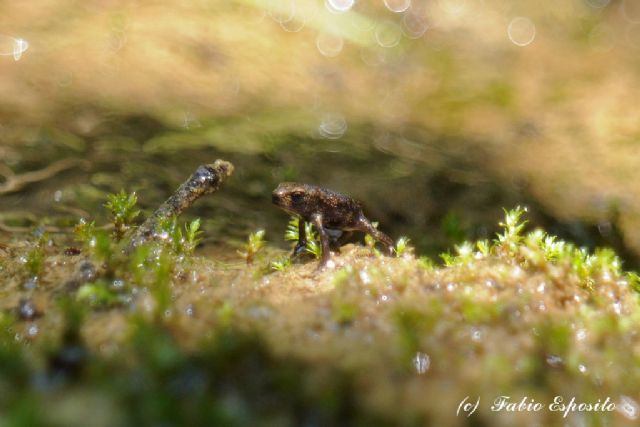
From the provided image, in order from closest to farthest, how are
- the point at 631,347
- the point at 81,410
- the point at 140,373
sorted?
the point at 81,410
the point at 140,373
the point at 631,347

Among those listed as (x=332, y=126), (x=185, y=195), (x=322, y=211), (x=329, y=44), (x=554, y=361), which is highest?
(x=329, y=44)

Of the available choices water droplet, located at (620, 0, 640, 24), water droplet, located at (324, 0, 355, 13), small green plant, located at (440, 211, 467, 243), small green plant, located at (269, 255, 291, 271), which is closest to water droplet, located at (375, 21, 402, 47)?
water droplet, located at (324, 0, 355, 13)

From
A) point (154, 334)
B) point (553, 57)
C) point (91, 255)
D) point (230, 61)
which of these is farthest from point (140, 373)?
point (553, 57)

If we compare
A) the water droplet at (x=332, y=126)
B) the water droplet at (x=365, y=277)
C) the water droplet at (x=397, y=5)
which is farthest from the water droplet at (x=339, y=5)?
the water droplet at (x=365, y=277)

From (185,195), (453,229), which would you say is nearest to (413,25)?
(453,229)

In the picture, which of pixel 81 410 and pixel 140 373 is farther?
pixel 140 373

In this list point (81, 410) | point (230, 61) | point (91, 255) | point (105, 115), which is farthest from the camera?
point (230, 61)

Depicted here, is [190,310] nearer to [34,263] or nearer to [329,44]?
[34,263]

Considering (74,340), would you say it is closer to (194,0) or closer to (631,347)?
(631,347)
